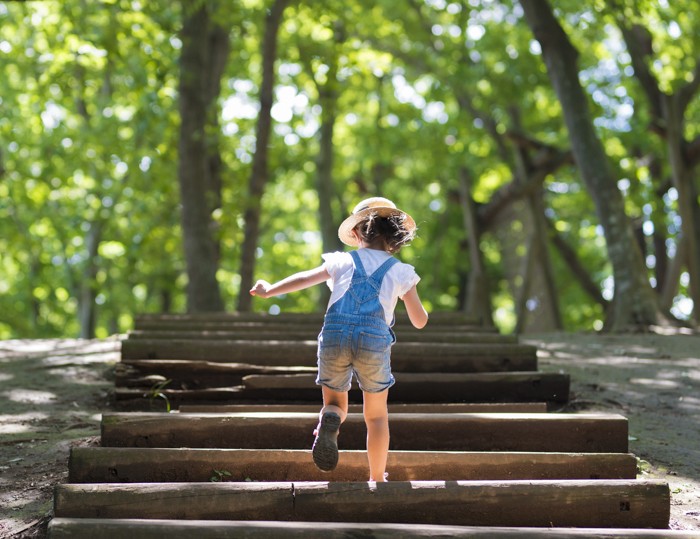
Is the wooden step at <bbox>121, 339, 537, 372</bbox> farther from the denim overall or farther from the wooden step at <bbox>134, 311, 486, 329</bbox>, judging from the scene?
the denim overall

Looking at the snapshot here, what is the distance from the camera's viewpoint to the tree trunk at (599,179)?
11023 mm

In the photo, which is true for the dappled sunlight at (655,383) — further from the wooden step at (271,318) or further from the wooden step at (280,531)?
the wooden step at (280,531)

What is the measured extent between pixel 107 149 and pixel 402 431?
1478 cm

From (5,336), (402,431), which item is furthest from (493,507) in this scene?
(5,336)

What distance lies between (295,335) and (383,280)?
321 centimetres

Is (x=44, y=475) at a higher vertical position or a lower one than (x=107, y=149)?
lower

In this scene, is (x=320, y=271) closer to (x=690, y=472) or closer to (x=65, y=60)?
(x=690, y=472)

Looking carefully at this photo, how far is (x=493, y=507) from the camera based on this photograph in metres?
4.05

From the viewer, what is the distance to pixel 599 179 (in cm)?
1160

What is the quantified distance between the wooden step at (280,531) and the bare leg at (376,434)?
1.49 ft

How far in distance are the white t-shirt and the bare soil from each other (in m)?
1.76

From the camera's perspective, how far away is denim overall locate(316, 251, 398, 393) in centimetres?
415

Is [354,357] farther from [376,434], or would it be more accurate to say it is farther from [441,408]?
[441,408]

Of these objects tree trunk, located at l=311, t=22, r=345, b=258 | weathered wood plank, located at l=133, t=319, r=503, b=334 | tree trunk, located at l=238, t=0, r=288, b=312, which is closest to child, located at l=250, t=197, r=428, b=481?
weathered wood plank, located at l=133, t=319, r=503, b=334
